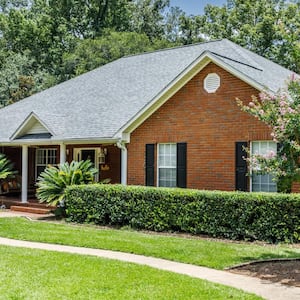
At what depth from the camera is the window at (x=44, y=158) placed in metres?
21.0

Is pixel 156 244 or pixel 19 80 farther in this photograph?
pixel 19 80

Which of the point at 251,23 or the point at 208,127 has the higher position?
the point at 251,23

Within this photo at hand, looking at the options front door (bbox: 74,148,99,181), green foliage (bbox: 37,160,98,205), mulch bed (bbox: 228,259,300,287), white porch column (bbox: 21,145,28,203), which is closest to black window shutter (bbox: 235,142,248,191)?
mulch bed (bbox: 228,259,300,287)

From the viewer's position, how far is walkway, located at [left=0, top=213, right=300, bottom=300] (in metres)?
6.91

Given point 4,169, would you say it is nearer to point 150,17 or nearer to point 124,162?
point 124,162

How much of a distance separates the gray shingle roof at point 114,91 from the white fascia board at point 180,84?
267mm

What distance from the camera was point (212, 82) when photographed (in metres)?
14.4

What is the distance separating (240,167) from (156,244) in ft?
13.9

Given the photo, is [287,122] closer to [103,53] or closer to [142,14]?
[103,53]

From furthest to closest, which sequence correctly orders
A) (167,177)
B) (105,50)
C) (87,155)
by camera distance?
(105,50) < (87,155) < (167,177)

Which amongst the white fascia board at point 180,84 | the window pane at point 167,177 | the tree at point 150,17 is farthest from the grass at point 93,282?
the tree at point 150,17

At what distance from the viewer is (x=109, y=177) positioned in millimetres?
18344

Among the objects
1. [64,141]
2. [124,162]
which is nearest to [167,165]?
[124,162]

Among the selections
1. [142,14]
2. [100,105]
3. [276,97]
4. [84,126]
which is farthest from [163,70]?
[142,14]
